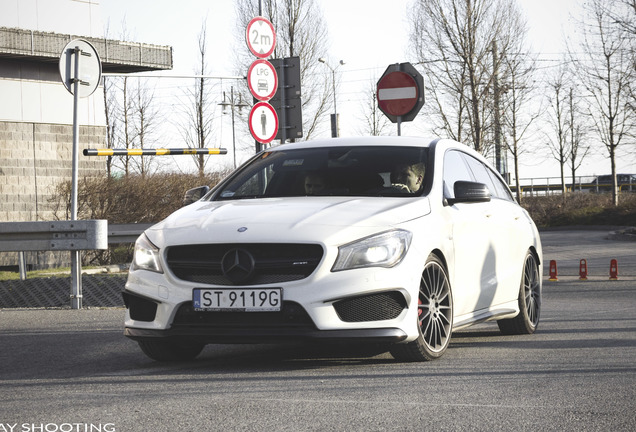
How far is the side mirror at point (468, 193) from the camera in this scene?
7129 mm

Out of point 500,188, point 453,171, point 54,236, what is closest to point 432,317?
point 453,171

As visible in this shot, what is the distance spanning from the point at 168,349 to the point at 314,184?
5.15 ft

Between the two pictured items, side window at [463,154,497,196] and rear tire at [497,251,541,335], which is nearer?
side window at [463,154,497,196]

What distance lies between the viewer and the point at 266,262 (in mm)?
Answer: 5961

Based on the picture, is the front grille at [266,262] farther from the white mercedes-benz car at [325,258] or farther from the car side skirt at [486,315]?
the car side skirt at [486,315]

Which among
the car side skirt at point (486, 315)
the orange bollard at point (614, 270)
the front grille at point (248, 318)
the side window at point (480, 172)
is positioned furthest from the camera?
the orange bollard at point (614, 270)

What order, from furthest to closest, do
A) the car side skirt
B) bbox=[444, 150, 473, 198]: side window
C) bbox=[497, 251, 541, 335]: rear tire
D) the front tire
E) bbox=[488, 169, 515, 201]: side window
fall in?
bbox=[488, 169, 515, 201]: side window
bbox=[497, 251, 541, 335]: rear tire
bbox=[444, 150, 473, 198]: side window
the car side skirt
the front tire

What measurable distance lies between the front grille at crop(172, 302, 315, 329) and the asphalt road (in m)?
0.30

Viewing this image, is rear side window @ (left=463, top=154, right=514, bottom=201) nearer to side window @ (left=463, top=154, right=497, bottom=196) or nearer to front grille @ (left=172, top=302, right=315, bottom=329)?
side window @ (left=463, top=154, right=497, bottom=196)

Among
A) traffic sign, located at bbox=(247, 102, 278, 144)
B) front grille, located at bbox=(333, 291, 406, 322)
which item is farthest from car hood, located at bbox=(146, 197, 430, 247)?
traffic sign, located at bbox=(247, 102, 278, 144)

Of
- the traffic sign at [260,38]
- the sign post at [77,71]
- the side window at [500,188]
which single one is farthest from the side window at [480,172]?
the traffic sign at [260,38]

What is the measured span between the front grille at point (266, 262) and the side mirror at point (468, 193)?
5.11 ft

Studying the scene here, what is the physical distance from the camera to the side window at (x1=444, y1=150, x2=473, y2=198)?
24.1 ft

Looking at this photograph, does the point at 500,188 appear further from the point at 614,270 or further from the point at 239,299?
the point at 614,270
